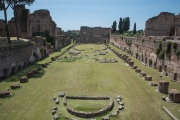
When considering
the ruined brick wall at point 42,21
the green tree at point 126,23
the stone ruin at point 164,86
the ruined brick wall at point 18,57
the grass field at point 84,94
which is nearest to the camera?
the grass field at point 84,94

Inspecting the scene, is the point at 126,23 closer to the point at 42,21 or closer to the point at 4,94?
the point at 42,21

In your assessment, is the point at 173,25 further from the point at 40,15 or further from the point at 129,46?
the point at 40,15

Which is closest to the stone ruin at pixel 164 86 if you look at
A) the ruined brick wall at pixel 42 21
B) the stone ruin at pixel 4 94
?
the stone ruin at pixel 4 94

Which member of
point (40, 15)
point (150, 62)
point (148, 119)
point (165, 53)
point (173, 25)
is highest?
point (40, 15)

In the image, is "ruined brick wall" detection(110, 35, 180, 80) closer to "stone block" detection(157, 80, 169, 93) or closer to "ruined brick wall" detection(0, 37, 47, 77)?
"stone block" detection(157, 80, 169, 93)

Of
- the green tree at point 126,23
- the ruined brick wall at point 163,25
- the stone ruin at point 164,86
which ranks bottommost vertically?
the stone ruin at point 164,86

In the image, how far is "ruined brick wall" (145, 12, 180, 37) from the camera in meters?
Result: 29.5

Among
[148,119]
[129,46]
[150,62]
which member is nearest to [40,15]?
[129,46]

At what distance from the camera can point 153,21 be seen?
30.1m

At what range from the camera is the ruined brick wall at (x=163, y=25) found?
96.9 ft

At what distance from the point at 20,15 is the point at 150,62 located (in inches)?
909

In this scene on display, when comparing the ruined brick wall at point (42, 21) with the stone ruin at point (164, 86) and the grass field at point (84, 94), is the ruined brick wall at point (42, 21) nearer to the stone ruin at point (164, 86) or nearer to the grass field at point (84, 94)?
the grass field at point (84, 94)

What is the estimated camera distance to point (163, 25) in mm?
30078

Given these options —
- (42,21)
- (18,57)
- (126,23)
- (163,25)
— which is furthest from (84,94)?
(126,23)
